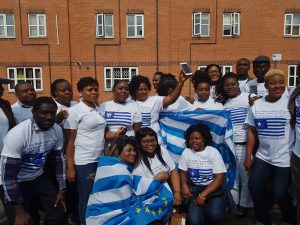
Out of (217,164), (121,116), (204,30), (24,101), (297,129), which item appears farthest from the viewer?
(204,30)

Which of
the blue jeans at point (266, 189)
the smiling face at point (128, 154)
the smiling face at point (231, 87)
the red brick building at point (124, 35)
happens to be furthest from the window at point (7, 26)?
the blue jeans at point (266, 189)

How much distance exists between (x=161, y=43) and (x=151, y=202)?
53.4 ft

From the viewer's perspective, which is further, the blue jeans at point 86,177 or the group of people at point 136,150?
the blue jeans at point 86,177

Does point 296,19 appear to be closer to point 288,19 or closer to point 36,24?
point 288,19

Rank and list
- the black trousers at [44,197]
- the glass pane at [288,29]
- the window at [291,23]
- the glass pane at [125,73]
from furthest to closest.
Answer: the glass pane at [288,29] → the window at [291,23] → the glass pane at [125,73] → the black trousers at [44,197]

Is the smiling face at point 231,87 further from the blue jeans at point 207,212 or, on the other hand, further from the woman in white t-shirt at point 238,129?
the blue jeans at point 207,212

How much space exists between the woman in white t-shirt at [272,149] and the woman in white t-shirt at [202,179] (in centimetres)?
48

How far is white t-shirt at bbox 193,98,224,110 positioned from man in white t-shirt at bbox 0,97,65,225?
1.86 m

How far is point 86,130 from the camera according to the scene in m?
3.48

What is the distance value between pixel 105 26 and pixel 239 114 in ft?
52.2

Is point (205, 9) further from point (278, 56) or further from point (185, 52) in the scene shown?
point (278, 56)

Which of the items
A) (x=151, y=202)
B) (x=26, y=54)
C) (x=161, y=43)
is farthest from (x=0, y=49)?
(x=151, y=202)

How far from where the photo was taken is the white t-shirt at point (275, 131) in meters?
3.25

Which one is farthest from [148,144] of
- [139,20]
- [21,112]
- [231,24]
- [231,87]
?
[231,24]
